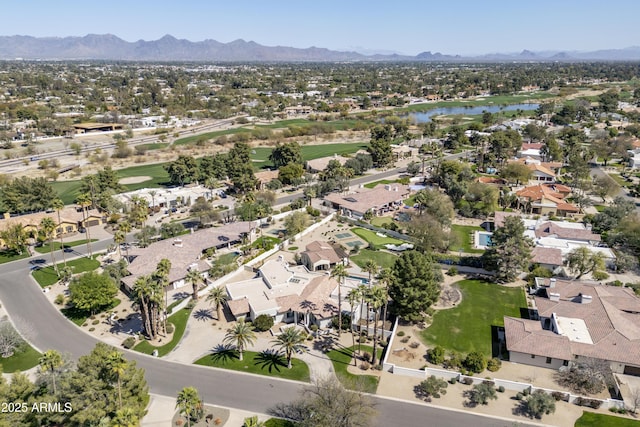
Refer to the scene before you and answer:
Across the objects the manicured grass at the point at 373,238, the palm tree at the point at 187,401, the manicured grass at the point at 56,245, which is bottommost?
the manicured grass at the point at 56,245

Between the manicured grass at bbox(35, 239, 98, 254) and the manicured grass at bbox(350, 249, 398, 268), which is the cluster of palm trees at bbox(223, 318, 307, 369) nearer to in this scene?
the manicured grass at bbox(350, 249, 398, 268)

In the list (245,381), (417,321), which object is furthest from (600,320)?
(245,381)

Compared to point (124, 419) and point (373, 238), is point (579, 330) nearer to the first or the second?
point (373, 238)

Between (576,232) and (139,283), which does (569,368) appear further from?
(139,283)

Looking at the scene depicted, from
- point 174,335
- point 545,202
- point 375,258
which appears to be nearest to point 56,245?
point 174,335

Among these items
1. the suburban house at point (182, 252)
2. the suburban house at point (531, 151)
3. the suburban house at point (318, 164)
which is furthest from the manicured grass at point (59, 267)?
the suburban house at point (531, 151)

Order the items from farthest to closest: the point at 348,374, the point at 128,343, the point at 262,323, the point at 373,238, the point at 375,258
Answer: the point at 373,238
the point at 375,258
the point at 262,323
the point at 128,343
the point at 348,374

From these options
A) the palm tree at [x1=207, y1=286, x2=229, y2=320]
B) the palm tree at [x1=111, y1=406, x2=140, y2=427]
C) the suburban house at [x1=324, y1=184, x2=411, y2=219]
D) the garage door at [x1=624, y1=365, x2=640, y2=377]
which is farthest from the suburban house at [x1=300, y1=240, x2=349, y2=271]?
the palm tree at [x1=111, y1=406, x2=140, y2=427]

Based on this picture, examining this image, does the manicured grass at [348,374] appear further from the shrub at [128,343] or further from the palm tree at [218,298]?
the shrub at [128,343]
